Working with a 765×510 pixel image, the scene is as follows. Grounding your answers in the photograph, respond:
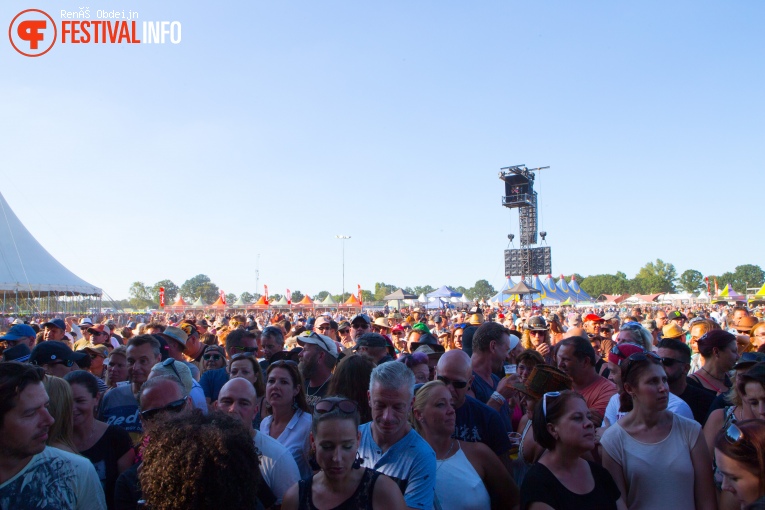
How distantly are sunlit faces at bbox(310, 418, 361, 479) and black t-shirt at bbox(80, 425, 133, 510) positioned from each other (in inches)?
57.8

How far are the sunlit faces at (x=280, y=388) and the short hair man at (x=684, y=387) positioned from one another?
274cm

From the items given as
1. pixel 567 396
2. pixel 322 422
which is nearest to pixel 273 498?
pixel 322 422

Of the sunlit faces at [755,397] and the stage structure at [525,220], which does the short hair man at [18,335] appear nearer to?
the sunlit faces at [755,397]

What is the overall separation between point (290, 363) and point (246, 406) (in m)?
0.53

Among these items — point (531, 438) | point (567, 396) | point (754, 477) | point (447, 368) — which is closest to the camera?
point (754, 477)

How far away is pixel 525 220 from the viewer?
156 ft

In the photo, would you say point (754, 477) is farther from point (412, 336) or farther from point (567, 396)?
Result: point (412, 336)

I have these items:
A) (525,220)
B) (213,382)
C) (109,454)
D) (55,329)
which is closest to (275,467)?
(109,454)

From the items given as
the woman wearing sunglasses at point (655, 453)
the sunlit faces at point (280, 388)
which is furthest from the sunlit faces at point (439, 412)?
the sunlit faces at point (280, 388)

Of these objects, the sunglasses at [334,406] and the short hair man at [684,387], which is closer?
the sunglasses at [334,406]

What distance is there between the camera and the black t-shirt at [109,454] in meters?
3.03

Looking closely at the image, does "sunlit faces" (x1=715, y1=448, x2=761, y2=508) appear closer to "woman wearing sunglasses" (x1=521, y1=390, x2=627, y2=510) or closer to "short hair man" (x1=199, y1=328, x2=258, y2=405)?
"woman wearing sunglasses" (x1=521, y1=390, x2=627, y2=510)

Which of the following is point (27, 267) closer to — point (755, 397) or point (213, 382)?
point (213, 382)

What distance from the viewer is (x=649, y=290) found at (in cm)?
11069
